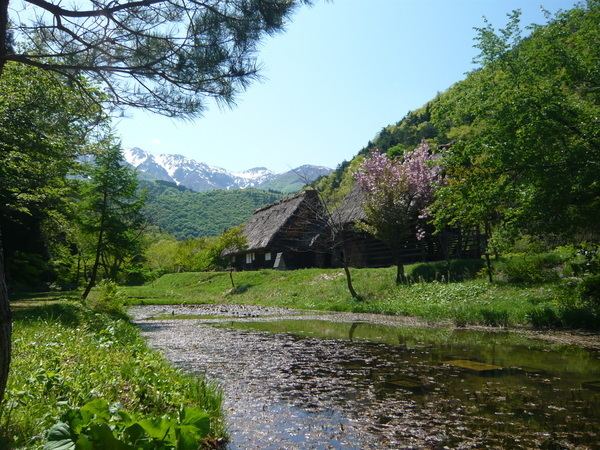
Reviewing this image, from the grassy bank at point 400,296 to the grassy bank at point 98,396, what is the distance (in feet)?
32.1

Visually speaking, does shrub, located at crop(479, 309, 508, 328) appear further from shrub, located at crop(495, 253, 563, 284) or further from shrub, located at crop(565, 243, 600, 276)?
shrub, located at crop(495, 253, 563, 284)

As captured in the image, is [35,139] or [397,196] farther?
[397,196]

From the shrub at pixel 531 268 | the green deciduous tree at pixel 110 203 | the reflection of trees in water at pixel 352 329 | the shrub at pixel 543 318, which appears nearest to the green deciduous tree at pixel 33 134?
the green deciduous tree at pixel 110 203

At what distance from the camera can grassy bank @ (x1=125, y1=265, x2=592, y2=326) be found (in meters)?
13.7

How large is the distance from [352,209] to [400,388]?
21.4 m

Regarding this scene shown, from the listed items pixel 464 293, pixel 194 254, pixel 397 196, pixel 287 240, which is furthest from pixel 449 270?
pixel 194 254

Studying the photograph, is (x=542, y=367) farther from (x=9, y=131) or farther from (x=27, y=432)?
(x=9, y=131)

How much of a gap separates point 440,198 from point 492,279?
384 cm

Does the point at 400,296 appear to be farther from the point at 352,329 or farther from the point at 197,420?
the point at 197,420

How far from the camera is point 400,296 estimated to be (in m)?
18.6

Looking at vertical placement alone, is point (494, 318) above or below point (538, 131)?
below

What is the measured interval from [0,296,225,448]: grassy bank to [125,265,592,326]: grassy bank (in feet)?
32.1

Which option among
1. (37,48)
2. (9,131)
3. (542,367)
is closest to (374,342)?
(542,367)

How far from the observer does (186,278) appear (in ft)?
131
